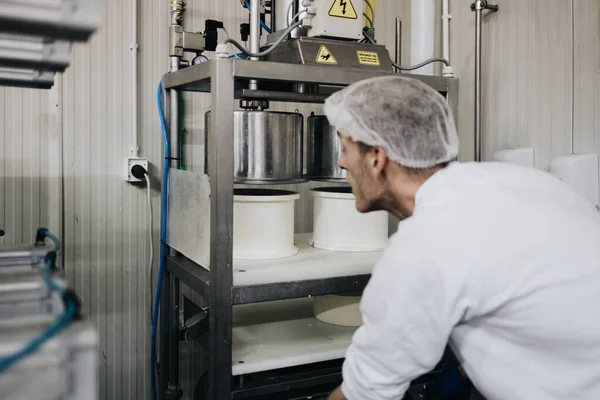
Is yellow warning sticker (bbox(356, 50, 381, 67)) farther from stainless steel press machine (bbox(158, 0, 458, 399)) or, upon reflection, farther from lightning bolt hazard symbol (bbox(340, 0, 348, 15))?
lightning bolt hazard symbol (bbox(340, 0, 348, 15))

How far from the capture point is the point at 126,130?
6.01ft

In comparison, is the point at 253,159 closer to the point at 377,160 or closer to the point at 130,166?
the point at 377,160

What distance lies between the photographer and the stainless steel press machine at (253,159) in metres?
1.26

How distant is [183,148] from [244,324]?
695 millimetres

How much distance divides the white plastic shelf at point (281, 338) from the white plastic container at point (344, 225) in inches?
9.4

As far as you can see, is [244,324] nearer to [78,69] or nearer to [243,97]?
[243,97]

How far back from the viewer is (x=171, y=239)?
1640 mm

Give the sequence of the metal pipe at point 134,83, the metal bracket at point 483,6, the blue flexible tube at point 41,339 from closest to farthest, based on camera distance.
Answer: the blue flexible tube at point 41,339
the metal pipe at point 134,83
the metal bracket at point 483,6

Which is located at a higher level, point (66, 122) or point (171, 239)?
point (66, 122)

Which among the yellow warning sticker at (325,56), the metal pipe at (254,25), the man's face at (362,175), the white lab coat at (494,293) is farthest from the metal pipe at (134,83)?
the white lab coat at (494,293)

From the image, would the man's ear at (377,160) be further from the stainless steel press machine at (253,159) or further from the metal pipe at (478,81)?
the metal pipe at (478,81)

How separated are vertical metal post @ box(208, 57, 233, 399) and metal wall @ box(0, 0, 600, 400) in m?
0.69

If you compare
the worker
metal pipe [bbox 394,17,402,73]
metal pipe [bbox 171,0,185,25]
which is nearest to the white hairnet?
the worker

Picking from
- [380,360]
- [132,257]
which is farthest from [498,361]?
[132,257]
